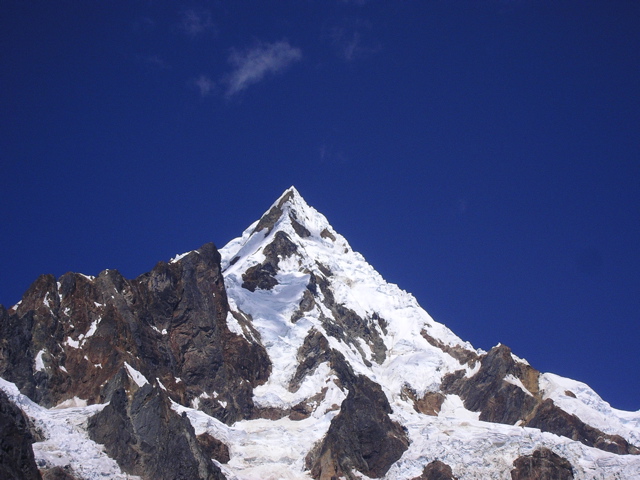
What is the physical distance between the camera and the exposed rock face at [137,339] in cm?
12550

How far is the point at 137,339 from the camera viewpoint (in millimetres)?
140375

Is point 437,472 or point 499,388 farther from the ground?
point 499,388

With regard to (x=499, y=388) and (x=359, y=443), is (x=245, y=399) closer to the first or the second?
(x=359, y=443)

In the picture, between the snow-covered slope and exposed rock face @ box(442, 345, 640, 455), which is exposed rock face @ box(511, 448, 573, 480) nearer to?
the snow-covered slope

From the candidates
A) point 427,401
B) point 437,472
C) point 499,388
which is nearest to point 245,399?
point 437,472

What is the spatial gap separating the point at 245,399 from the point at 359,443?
83.4ft

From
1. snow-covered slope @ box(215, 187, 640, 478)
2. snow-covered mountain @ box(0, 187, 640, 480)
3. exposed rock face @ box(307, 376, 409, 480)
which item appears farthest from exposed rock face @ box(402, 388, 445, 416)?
exposed rock face @ box(307, 376, 409, 480)

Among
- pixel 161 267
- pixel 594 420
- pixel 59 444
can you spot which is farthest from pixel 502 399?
pixel 59 444

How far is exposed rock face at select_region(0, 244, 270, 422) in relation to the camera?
126m

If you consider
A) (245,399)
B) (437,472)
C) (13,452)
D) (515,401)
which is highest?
(515,401)

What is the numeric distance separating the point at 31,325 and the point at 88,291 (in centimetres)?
1451

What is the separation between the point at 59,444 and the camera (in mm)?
104000

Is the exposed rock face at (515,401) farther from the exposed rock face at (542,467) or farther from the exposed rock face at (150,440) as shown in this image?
the exposed rock face at (150,440)

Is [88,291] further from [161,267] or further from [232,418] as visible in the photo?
[232,418]
